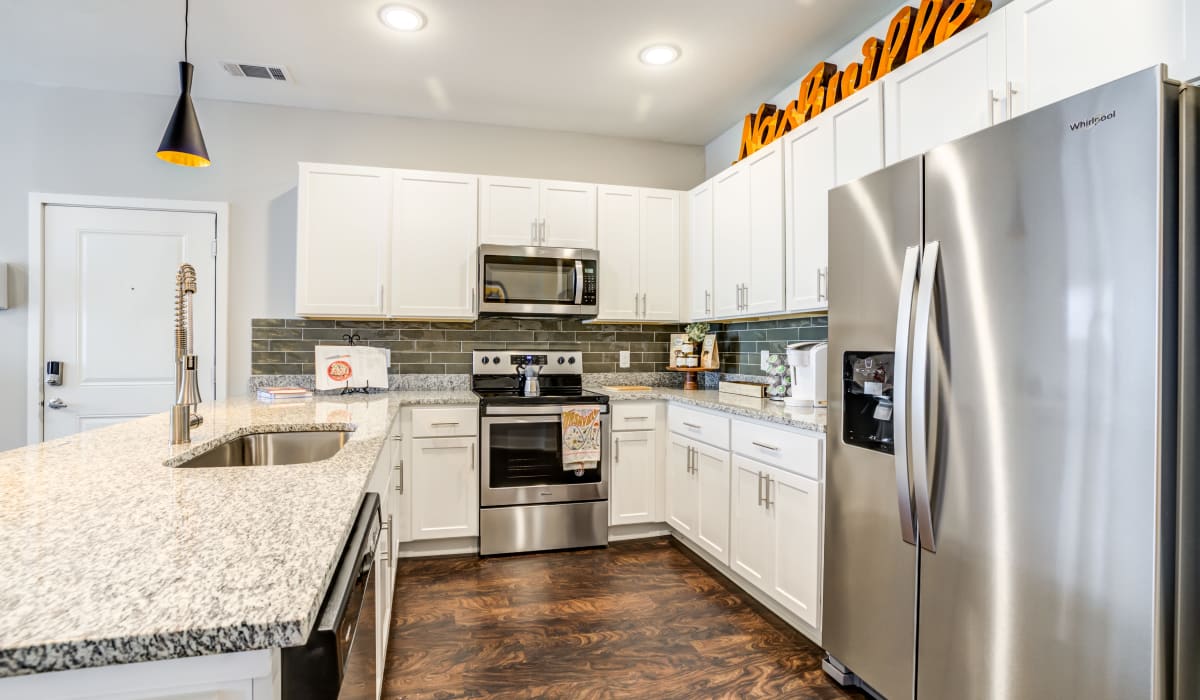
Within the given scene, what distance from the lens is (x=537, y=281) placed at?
3.43 m

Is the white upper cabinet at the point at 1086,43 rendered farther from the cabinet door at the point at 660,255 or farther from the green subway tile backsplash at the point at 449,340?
the green subway tile backsplash at the point at 449,340

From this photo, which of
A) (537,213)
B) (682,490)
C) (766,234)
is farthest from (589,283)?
(682,490)

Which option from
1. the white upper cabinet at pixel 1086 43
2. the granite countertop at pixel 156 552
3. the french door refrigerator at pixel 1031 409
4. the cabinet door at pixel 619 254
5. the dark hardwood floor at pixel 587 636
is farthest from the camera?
the cabinet door at pixel 619 254

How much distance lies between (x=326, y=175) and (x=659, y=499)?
262 cm

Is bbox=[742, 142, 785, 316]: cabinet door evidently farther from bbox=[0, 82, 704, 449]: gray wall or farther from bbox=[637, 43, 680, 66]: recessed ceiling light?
bbox=[0, 82, 704, 449]: gray wall

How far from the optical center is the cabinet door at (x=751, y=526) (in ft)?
7.93

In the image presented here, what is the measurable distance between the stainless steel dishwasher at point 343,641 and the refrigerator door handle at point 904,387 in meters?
1.34

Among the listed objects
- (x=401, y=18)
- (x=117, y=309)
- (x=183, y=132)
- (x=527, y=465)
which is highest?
(x=401, y=18)

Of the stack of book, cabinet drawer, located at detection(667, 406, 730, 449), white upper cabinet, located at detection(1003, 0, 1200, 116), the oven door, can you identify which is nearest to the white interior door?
the stack of book

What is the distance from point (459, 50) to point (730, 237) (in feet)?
5.51

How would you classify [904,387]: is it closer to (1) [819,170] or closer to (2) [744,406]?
(2) [744,406]

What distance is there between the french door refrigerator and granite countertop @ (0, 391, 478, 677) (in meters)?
1.42

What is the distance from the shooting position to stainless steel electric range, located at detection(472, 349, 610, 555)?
3148 mm

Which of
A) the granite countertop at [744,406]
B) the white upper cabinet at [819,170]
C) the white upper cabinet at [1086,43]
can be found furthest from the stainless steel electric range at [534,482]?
the white upper cabinet at [1086,43]
